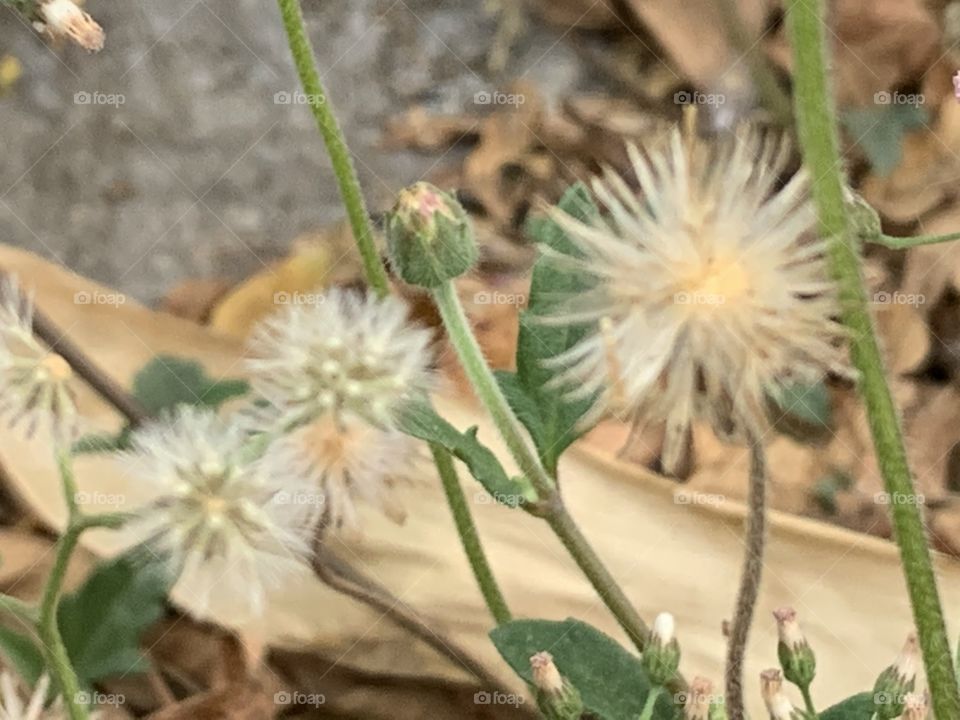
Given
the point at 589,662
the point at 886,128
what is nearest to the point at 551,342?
the point at 589,662

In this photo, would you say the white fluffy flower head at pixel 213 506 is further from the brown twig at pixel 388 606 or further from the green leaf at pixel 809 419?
the green leaf at pixel 809 419

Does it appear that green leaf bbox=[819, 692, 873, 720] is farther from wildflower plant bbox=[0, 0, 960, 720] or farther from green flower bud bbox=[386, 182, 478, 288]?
green flower bud bbox=[386, 182, 478, 288]

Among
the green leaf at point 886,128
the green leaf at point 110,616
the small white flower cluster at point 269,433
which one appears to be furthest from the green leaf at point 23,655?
the green leaf at point 886,128

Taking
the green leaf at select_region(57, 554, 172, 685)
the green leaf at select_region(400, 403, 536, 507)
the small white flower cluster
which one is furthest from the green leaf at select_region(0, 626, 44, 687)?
the green leaf at select_region(400, 403, 536, 507)

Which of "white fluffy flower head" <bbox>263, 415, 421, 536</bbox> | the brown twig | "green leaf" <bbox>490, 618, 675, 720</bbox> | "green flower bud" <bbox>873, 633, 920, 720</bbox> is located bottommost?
the brown twig

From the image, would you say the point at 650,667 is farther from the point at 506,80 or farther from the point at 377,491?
the point at 506,80
